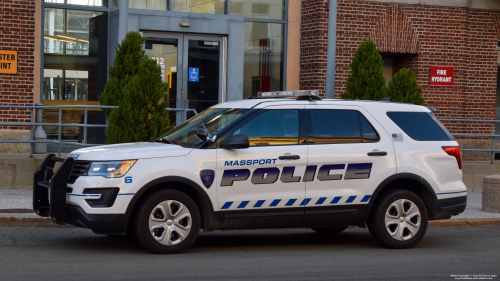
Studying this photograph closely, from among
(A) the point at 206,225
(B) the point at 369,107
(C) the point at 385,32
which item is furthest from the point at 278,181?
(C) the point at 385,32

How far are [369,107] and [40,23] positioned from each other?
30.7 feet

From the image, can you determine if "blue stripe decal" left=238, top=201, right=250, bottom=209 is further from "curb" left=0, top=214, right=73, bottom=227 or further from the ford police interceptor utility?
"curb" left=0, top=214, right=73, bottom=227

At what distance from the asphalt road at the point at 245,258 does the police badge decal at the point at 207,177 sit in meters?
0.80

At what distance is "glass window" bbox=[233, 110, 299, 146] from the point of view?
25.9 feet

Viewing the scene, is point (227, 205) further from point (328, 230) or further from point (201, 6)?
point (201, 6)

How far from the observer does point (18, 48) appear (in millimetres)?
14438

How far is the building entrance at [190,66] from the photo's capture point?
1634 cm

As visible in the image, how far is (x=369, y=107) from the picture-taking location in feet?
27.9

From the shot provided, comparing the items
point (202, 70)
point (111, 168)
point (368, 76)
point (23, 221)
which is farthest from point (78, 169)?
point (202, 70)

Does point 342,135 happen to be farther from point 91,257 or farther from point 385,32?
point 385,32

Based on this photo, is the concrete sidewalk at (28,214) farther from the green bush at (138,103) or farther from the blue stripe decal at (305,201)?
the blue stripe decal at (305,201)

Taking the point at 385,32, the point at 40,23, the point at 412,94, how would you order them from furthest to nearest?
the point at 385,32
the point at 40,23
the point at 412,94

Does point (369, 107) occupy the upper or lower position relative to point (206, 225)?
upper

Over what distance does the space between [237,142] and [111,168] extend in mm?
1381
